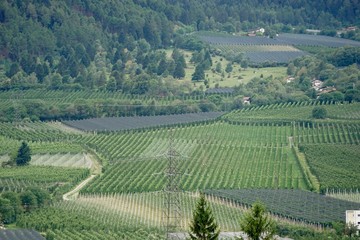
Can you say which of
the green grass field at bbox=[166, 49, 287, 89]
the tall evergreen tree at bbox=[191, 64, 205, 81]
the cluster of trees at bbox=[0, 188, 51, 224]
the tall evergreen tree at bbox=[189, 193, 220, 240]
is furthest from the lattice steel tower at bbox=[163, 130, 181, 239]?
the tall evergreen tree at bbox=[191, 64, 205, 81]

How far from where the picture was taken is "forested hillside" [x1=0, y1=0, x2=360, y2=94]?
113125 millimetres

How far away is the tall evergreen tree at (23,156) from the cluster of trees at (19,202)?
9888 millimetres

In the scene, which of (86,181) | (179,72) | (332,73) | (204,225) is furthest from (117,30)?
(204,225)

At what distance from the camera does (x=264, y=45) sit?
130 m

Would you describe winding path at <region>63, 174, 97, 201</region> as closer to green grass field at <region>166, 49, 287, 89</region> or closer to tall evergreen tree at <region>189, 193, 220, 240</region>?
tall evergreen tree at <region>189, 193, 220, 240</region>

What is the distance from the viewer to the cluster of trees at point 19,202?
6819cm

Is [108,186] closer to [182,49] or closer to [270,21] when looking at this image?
[182,49]

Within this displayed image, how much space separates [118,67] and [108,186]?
41443 millimetres

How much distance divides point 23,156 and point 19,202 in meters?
12.6

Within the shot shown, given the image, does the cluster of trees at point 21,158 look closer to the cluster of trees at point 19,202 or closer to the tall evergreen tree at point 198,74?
the cluster of trees at point 19,202

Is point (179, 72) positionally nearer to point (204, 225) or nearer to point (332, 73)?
point (332, 73)

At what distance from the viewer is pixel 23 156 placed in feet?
269

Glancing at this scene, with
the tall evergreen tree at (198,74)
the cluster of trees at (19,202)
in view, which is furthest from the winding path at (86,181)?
the tall evergreen tree at (198,74)

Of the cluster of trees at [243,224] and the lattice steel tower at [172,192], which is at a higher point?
the lattice steel tower at [172,192]
